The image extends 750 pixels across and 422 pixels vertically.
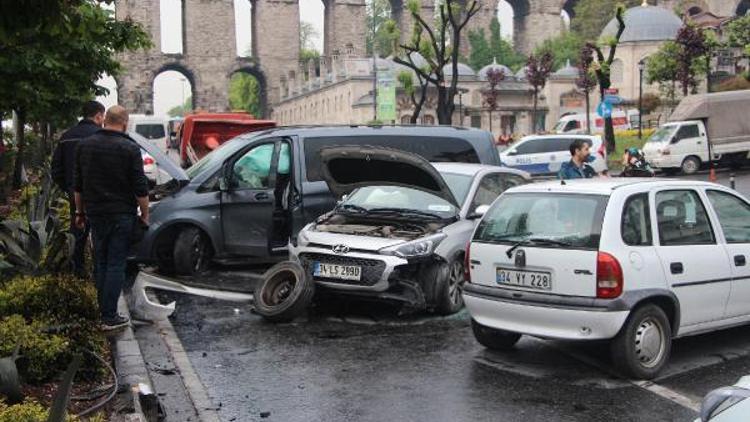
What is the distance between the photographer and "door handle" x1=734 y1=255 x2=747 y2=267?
23.0ft

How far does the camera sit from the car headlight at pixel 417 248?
27.5 ft

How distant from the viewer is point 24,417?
165 inches

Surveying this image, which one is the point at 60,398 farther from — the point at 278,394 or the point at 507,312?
the point at 507,312

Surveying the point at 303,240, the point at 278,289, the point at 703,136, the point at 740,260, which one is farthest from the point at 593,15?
the point at 740,260

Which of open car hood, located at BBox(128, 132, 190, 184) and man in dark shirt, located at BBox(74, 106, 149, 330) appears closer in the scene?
man in dark shirt, located at BBox(74, 106, 149, 330)

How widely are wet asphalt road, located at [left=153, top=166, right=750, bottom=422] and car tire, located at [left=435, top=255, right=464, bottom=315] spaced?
136 mm

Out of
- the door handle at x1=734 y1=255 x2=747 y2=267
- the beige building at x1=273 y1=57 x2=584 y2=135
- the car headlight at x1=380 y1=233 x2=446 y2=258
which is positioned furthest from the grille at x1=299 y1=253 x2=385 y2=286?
the beige building at x1=273 y1=57 x2=584 y2=135

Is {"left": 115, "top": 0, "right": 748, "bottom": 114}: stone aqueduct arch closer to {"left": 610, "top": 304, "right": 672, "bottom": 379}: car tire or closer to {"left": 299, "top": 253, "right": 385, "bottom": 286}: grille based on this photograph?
{"left": 299, "top": 253, "right": 385, "bottom": 286}: grille

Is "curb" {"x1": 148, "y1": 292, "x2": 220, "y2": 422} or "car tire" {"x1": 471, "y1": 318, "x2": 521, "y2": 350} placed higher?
"car tire" {"x1": 471, "y1": 318, "x2": 521, "y2": 350}

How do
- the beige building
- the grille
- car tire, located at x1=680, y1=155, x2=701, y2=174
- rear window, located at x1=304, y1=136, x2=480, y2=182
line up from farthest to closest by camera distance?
1. the beige building
2. car tire, located at x1=680, y1=155, x2=701, y2=174
3. rear window, located at x1=304, y1=136, x2=480, y2=182
4. the grille

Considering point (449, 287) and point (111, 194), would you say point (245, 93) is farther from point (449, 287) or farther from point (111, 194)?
point (111, 194)

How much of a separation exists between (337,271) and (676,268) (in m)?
3.23

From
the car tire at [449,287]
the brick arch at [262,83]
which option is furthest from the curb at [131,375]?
the brick arch at [262,83]

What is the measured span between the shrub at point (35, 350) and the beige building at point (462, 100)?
2243 inches
